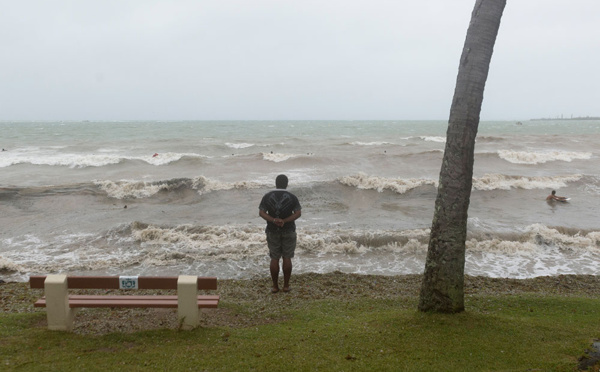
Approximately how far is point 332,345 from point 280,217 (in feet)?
8.66

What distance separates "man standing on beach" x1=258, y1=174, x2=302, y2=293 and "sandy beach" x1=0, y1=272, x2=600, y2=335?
2.38 ft

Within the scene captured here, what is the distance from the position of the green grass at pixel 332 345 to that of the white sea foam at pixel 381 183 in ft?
43.0

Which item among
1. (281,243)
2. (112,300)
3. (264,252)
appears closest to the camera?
(112,300)

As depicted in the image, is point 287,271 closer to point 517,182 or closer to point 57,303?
point 57,303

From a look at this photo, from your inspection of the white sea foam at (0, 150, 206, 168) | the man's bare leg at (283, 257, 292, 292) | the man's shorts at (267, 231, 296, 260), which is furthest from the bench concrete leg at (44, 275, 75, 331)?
the white sea foam at (0, 150, 206, 168)

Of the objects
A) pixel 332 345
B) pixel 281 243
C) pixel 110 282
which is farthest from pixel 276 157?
pixel 332 345

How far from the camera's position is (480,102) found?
4488mm

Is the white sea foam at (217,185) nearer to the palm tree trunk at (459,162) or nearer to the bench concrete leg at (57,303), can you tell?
the bench concrete leg at (57,303)

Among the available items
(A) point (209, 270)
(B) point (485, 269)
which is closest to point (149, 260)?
(A) point (209, 270)

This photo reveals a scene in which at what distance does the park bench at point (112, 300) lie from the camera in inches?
185

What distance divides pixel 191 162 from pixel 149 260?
1803 cm

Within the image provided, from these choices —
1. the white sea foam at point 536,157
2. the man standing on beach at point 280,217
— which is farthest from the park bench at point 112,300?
the white sea foam at point 536,157

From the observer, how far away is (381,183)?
1900cm

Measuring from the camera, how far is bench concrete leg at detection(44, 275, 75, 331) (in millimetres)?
4684
